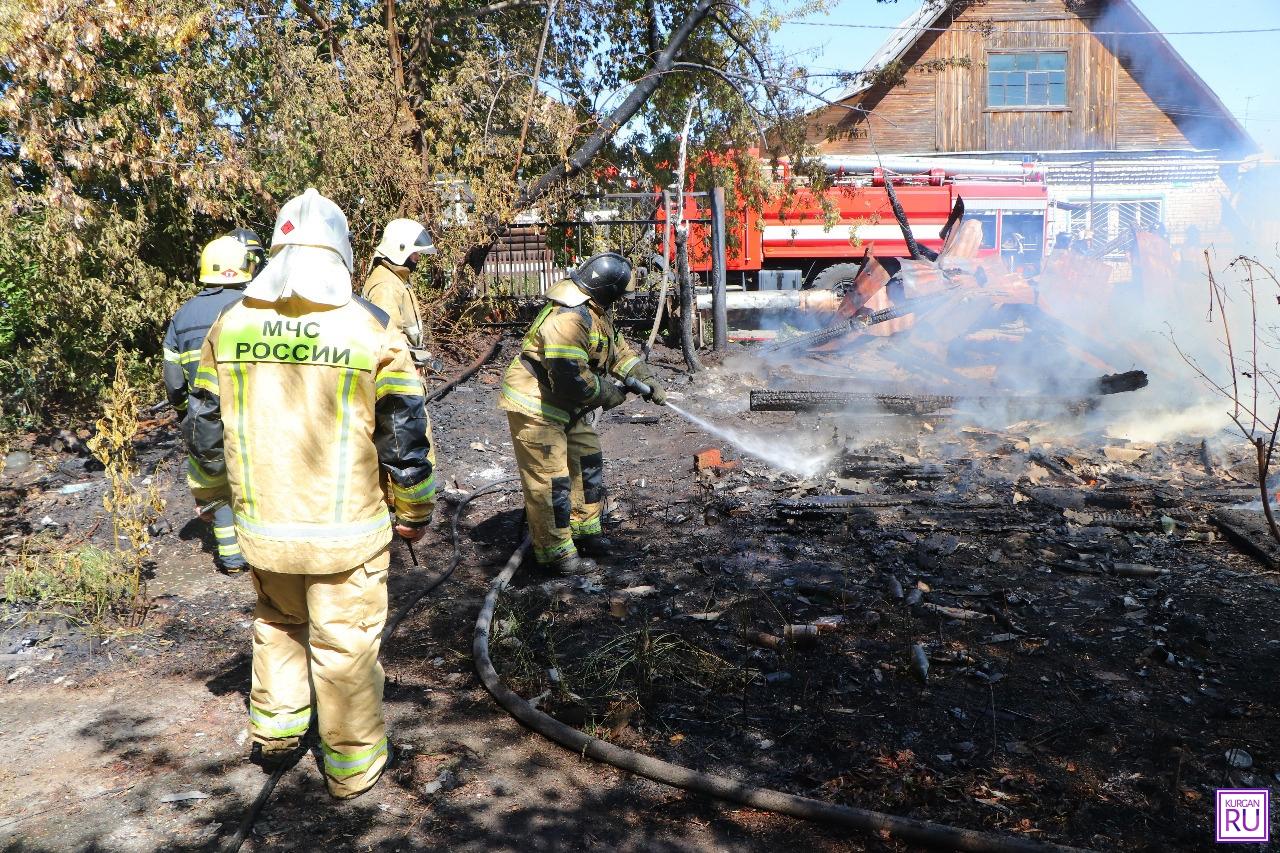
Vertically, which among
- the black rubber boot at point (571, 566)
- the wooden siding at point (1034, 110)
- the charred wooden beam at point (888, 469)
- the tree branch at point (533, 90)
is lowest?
the black rubber boot at point (571, 566)

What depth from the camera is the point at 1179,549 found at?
18.1 feet

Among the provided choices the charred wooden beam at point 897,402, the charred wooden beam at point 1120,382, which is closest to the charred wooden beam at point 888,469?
the charred wooden beam at point 897,402

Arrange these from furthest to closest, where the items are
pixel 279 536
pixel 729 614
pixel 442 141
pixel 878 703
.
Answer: pixel 442 141, pixel 729 614, pixel 878 703, pixel 279 536

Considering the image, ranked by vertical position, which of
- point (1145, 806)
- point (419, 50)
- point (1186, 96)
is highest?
point (1186, 96)

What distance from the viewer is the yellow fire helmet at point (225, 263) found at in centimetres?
532

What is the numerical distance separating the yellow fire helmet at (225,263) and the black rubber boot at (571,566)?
2.48 meters

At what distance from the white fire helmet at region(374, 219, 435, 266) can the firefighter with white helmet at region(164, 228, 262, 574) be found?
79 cm

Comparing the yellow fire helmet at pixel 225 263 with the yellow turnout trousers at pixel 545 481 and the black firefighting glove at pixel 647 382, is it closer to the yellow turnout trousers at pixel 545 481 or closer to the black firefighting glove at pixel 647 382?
the yellow turnout trousers at pixel 545 481

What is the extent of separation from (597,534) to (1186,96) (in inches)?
953

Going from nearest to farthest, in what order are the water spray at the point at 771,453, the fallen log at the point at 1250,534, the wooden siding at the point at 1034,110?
the fallen log at the point at 1250,534
the water spray at the point at 771,453
the wooden siding at the point at 1034,110

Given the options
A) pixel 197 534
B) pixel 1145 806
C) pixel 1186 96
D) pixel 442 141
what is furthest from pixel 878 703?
pixel 1186 96

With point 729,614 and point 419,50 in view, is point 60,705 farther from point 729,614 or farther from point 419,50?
point 419,50

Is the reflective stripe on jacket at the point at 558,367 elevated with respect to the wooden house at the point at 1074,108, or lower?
lower
